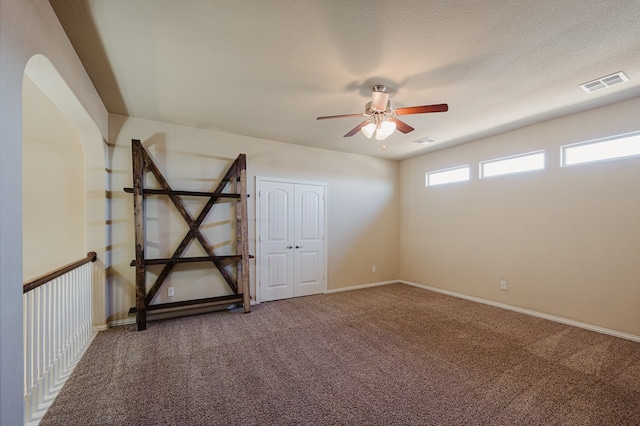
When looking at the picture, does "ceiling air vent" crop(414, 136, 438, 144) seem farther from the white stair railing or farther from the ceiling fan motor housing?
the white stair railing

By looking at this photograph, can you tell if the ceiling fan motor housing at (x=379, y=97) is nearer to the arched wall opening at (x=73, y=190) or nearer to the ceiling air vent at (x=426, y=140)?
the ceiling air vent at (x=426, y=140)

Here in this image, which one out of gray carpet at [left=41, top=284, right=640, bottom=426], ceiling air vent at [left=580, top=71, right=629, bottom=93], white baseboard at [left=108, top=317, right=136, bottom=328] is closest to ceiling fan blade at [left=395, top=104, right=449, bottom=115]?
ceiling air vent at [left=580, top=71, right=629, bottom=93]

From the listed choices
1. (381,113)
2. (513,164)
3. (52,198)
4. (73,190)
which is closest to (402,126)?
(381,113)

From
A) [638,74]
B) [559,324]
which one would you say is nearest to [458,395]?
[559,324]

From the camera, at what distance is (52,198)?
11.3 ft

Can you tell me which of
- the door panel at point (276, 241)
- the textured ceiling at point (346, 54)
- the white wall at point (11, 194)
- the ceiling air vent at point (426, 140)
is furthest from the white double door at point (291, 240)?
the white wall at point (11, 194)

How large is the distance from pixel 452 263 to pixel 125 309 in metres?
5.35

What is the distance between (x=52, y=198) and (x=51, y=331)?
2.08 metres

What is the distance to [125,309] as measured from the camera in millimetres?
3594

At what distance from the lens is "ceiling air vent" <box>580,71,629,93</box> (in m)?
2.63

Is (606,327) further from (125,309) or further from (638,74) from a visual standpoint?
(125,309)

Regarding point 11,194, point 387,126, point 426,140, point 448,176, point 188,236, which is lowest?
point 188,236

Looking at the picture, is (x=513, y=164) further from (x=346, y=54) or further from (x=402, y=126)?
(x=346, y=54)

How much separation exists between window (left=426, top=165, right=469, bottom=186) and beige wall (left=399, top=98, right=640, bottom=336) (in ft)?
0.43
